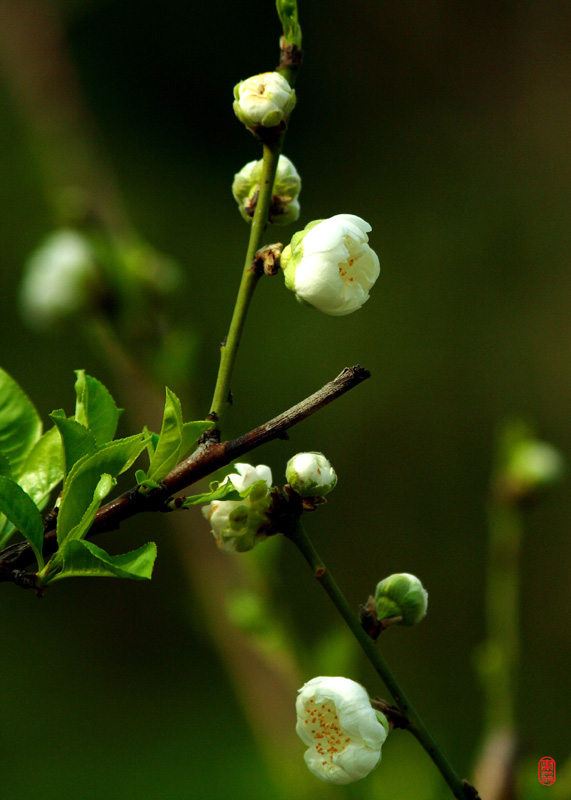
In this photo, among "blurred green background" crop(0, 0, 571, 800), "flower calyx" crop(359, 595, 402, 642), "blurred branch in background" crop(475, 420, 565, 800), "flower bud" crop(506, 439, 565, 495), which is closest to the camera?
"flower calyx" crop(359, 595, 402, 642)

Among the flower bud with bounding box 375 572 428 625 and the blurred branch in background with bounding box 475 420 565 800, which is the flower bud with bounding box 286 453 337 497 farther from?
the blurred branch in background with bounding box 475 420 565 800

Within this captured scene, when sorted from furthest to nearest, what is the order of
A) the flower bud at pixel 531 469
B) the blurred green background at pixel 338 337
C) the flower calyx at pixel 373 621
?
the blurred green background at pixel 338 337 < the flower bud at pixel 531 469 < the flower calyx at pixel 373 621

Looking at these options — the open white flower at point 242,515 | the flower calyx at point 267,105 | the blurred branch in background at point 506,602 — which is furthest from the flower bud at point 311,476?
the blurred branch in background at point 506,602

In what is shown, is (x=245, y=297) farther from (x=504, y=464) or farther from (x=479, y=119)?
(x=479, y=119)

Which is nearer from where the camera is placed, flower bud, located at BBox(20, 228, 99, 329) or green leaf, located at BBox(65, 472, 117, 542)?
green leaf, located at BBox(65, 472, 117, 542)

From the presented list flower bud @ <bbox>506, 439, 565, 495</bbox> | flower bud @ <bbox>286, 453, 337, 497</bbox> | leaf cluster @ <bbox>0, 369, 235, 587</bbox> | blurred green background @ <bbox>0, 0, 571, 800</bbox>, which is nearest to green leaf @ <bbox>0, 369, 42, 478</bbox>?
leaf cluster @ <bbox>0, 369, 235, 587</bbox>

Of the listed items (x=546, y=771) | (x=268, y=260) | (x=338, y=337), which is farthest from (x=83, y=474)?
(x=338, y=337)

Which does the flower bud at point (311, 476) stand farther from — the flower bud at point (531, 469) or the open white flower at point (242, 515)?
the flower bud at point (531, 469)
